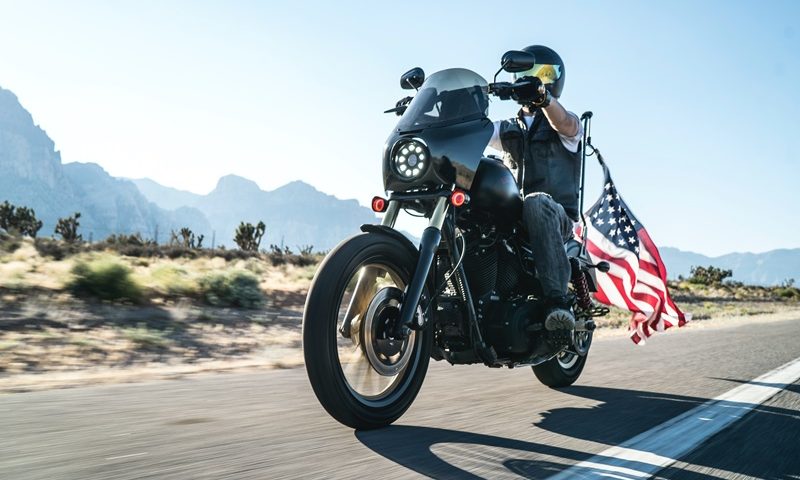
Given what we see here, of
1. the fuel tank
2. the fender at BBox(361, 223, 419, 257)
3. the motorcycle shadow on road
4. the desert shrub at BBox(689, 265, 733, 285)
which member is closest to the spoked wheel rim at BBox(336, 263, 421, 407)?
the fender at BBox(361, 223, 419, 257)

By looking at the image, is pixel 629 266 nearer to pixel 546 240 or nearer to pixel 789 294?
pixel 546 240

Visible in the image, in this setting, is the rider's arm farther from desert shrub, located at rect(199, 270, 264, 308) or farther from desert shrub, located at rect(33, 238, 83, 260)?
desert shrub, located at rect(33, 238, 83, 260)

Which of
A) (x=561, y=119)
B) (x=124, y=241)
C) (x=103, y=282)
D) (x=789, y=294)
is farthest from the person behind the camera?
(x=789, y=294)

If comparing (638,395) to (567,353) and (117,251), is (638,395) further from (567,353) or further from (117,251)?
(117,251)

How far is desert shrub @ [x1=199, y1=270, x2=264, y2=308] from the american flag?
760 cm

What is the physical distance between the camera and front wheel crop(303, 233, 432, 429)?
116 inches

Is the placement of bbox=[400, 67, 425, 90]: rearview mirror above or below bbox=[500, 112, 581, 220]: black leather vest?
above

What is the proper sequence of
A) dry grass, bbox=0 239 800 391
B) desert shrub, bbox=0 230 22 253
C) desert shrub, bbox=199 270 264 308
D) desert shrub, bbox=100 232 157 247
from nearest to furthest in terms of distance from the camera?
Answer: dry grass, bbox=0 239 800 391, desert shrub, bbox=199 270 264 308, desert shrub, bbox=0 230 22 253, desert shrub, bbox=100 232 157 247

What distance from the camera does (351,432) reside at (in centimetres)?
304

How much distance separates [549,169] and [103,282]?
8.20m

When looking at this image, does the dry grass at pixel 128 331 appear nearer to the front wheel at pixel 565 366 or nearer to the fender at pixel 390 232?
the front wheel at pixel 565 366

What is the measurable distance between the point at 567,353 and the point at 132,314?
23.1 ft

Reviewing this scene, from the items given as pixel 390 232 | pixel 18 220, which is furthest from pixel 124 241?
pixel 390 232

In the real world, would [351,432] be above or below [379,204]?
below
